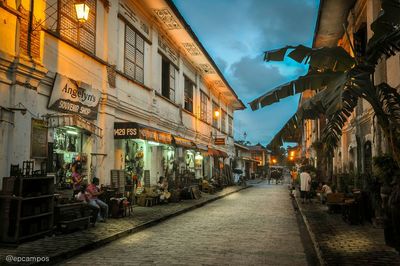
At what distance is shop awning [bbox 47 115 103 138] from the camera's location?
37.7ft

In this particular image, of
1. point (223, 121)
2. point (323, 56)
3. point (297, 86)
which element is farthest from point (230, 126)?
point (323, 56)

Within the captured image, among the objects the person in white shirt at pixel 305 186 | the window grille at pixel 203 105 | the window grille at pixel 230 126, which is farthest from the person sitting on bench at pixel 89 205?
the window grille at pixel 230 126

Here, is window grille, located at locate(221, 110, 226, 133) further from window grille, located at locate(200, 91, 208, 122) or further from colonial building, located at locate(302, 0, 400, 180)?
Answer: colonial building, located at locate(302, 0, 400, 180)

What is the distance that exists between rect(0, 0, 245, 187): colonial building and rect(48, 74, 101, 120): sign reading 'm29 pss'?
3 centimetres

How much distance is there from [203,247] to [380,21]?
5.81 m

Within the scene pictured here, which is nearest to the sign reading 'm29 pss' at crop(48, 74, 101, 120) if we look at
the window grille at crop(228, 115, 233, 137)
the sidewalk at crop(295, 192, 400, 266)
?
the sidewalk at crop(295, 192, 400, 266)

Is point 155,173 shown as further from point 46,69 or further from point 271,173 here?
point 271,173

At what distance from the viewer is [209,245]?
362 inches

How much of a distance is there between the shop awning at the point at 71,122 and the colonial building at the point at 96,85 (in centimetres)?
3

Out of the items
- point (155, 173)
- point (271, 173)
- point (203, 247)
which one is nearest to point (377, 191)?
point (203, 247)

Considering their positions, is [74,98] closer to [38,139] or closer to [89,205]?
[38,139]

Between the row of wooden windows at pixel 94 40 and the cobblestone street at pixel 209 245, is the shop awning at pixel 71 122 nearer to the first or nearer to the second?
the row of wooden windows at pixel 94 40

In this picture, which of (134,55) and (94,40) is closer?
(94,40)

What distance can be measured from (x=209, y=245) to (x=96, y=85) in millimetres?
7803
